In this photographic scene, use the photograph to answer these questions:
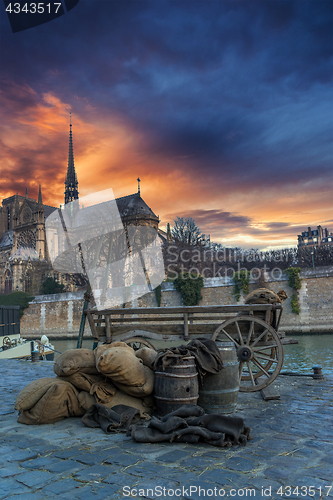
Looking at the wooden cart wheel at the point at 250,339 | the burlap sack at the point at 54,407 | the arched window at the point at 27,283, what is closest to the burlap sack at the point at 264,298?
the wooden cart wheel at the point at 250,339

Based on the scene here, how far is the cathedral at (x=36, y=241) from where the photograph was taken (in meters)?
46.1

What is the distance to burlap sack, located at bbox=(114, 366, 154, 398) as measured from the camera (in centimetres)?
429

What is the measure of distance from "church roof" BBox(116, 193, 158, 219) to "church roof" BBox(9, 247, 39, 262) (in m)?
13.9

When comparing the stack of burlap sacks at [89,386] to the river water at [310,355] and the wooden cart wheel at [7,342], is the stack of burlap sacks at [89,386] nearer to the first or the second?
the river water at [310,355]

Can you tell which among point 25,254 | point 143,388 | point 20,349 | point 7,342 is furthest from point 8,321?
point 25,254

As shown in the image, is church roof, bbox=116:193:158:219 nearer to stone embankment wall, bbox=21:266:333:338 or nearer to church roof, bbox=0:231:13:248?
stone embankment wall, bbox=21:266:333:338

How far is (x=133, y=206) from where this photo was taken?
48344mm

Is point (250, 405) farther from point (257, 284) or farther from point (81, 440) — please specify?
point (257, 284)

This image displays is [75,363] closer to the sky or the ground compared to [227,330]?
closer to the ground

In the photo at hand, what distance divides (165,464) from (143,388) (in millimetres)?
1452

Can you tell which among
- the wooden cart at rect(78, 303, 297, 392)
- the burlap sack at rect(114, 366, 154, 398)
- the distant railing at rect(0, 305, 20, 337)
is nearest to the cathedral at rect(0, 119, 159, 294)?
the distant railing at rect(0, 305, 20, 337)

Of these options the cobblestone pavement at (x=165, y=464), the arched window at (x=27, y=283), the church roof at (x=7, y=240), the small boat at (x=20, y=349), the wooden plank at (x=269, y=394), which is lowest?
the small boat at (x=20, y=349)

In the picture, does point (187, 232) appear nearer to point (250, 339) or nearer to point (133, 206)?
point (133, 206)

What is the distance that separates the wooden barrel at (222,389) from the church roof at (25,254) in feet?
162
